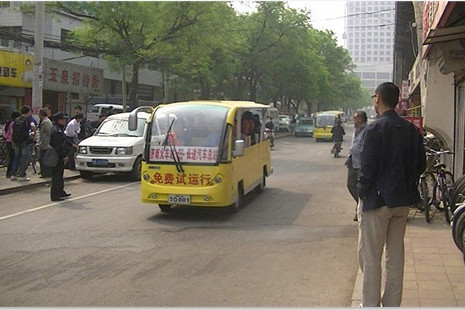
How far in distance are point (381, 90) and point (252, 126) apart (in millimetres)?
6527

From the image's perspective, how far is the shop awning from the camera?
304 inches

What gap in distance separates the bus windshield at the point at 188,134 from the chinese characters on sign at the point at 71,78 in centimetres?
1580

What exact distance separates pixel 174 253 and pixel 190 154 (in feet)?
8.25

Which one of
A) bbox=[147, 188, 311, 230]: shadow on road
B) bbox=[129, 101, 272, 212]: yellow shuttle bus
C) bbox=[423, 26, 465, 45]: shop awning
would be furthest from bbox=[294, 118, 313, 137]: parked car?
bbox=[423, 26, 465, 45]: shop awning

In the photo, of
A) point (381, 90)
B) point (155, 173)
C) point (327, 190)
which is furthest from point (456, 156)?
point (381, 90)

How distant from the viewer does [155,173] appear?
9.28 m

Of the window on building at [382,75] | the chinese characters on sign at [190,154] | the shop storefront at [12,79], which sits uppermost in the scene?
the window on building at [382,75]

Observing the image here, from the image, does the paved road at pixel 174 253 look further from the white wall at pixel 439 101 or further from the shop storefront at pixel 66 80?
the shop storefront at pixel 66 80

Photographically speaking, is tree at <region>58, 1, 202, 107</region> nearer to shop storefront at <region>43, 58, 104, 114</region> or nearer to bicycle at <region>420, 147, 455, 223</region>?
shop storefront at <region>43, 58, 104, 114</region>

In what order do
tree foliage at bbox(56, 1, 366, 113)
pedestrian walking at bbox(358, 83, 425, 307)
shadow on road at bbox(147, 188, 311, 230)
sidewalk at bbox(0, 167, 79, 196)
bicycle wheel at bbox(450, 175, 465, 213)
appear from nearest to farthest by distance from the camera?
1. pedestrian walking at bbox(358, 83, 425, 307)
2. bicycle wheel at bbox(450, 175, 465, 213)
3. shadow on road at bbox(147, 188, 311, 230)
4. sidewalk at bbox(0, 167, 79, 196)
5. tree foliage at bbox(56, 1, 366, 113)

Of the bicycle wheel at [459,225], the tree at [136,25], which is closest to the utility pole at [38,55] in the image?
the tree at [136,25]

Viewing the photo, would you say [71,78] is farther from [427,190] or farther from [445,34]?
[445,34]

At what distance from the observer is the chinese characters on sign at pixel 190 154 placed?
9.11 m

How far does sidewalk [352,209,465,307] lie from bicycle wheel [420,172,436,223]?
16.5 inches
